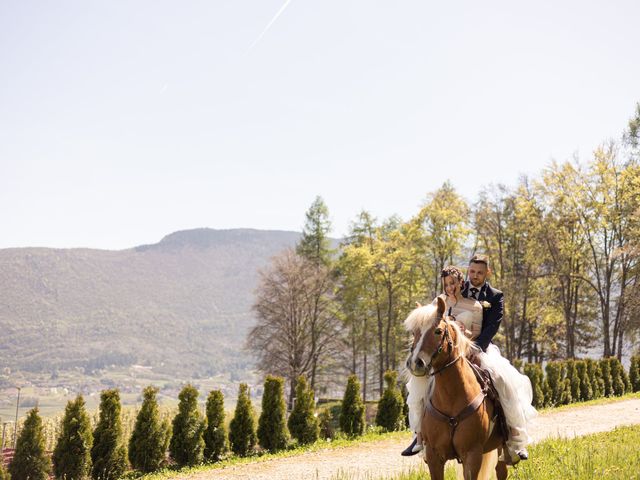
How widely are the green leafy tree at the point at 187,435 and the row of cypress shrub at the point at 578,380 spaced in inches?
582

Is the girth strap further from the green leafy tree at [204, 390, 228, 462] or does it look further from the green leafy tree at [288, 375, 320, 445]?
the green leafy tree at [288, 375, 320, 445]

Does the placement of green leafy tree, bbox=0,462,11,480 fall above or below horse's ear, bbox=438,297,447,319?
below

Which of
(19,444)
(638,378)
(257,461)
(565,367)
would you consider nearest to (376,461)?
(257,461)

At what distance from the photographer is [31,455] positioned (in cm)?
1296

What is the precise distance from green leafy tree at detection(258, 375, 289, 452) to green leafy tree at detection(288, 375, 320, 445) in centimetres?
38

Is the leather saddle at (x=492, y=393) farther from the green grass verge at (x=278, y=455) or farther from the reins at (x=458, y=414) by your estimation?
the green grass verge at (x=278, y=455)

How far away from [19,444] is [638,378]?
29.4 m

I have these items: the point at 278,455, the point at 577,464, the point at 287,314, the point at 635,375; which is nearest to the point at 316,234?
the point at 287,314

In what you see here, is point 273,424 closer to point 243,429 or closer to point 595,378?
point 243,429

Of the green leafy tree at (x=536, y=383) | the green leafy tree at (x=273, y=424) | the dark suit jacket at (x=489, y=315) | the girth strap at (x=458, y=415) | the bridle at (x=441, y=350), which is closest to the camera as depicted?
the bridle at (x=441, y=350)

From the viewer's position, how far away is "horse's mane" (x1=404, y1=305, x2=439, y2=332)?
219 inches

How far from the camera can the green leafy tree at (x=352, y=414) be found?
18062 mm

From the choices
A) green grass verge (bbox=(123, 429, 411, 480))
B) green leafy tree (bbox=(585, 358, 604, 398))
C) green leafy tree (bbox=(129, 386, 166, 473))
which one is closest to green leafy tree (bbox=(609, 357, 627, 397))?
green leafy tree (bbox=(585, 358, 604, 398))

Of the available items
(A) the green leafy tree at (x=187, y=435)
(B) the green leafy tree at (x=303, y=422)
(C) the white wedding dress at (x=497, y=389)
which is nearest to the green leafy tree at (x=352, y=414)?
(B) the green leafy tree at (x=303, y=422)
